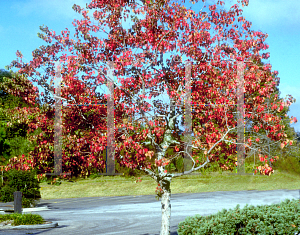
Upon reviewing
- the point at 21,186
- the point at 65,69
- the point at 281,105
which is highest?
the point at 65,69

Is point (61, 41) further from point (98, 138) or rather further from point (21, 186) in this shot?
point (21, 186)

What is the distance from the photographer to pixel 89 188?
1289 inches

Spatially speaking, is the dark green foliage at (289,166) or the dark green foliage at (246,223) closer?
the dark green foliage at (246,223)

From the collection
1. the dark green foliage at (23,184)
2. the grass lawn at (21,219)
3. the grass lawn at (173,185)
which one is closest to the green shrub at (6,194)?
A: the dark green foliage at (23,184)

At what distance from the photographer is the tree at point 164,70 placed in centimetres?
827

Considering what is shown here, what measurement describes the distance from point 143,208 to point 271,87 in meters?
13.5

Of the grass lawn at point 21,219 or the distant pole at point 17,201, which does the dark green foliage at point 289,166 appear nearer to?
the distant pole at point 17,201

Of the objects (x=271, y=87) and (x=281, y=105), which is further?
(x=271, y=87)

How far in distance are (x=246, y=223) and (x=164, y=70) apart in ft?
14.2

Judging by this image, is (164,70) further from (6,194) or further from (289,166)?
(289,166)

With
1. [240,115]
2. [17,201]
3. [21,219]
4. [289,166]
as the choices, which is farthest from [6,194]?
[289,166]

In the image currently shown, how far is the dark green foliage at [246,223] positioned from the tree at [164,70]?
78 centimetres

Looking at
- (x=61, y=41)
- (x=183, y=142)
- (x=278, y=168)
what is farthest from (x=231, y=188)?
(x=61, y=41)

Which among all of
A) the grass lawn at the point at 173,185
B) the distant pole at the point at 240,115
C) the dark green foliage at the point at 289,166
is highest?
the distant pole at the point at 240,115
